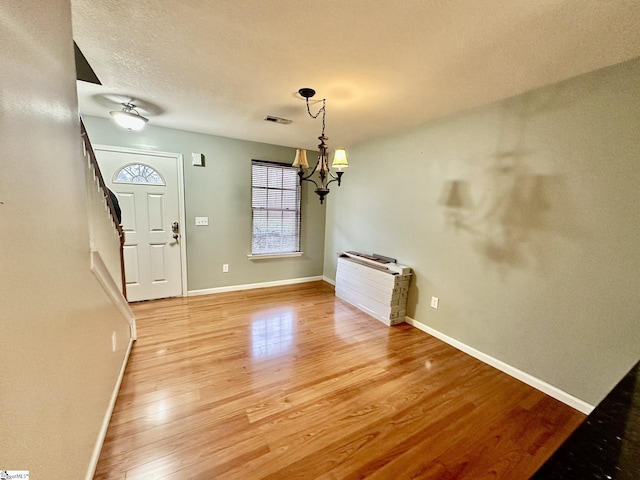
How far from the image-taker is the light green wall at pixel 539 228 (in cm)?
163

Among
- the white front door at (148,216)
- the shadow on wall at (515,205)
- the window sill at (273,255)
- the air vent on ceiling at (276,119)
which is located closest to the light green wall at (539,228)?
the shadow on wall at (515,205)

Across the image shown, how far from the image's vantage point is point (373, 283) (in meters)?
3.19

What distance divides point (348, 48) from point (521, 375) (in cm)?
281

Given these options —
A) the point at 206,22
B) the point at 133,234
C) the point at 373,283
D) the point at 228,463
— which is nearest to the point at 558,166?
the point at 373,283

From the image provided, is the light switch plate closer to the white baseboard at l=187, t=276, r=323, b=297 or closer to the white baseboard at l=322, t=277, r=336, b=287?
the white baseboard at l=187, t=276, r=323, b=297

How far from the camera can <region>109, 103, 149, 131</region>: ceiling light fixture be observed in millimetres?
2449

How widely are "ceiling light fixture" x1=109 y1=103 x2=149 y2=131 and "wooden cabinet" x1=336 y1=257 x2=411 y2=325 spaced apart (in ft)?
9.58

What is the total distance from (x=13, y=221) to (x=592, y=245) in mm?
2948

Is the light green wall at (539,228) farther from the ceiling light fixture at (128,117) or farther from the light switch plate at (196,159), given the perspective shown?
the ceiling light fixture at (128,117)

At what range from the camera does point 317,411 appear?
1.70 metres

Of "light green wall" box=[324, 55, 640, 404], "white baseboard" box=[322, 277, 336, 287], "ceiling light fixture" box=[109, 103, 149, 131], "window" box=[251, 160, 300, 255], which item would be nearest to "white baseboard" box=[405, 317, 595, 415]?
"light green wall" box=[324, 55, 640, 404]

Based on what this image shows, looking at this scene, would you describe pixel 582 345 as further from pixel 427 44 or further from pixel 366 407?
pixel 427 44

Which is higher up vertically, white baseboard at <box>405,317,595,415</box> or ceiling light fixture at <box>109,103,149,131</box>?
ceiling light fixture at <box>109,103,149,131</box>

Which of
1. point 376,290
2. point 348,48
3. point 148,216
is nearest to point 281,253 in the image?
point 376,290
